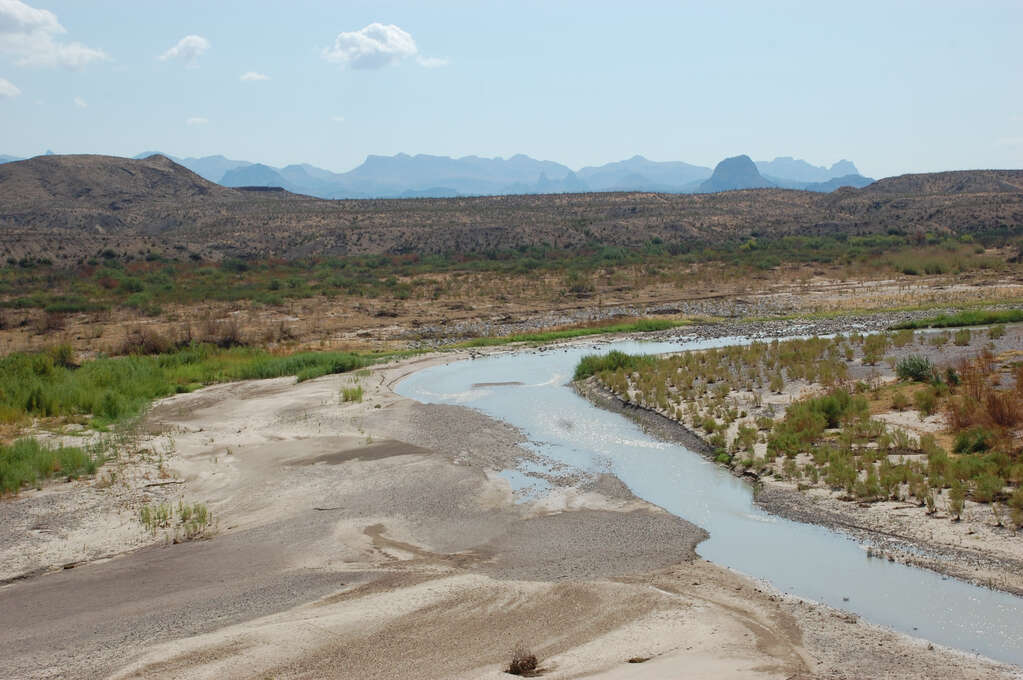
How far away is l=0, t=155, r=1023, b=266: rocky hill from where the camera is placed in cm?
7375

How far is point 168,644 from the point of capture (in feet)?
29.6

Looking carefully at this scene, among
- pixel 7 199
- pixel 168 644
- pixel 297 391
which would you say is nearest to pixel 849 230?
pixel 297 391

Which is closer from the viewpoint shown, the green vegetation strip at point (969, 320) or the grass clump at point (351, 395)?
the grass clump at point (351, 395)

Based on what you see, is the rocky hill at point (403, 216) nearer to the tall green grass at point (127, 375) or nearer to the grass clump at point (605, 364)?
the tall green grass at point (127, 375)

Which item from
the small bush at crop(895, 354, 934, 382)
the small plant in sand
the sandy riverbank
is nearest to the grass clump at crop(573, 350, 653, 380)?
the small bush at crop(895, 354, 934, 382)

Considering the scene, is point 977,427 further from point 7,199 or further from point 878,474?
point 7,199

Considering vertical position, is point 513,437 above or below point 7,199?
below

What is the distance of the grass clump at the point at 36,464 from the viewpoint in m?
14.7

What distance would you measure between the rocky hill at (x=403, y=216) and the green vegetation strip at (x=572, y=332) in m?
38.2

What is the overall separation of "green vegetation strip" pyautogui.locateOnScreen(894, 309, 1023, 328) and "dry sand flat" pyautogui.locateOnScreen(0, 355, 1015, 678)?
73.7ft

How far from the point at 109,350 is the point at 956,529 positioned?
2961 centimetres

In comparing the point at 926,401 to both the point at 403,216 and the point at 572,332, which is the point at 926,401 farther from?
the point at 403,216

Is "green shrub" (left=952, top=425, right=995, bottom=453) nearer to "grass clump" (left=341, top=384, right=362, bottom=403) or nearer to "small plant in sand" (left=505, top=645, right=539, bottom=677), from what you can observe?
A: "small plant in sand" (left=505, top=645, right=539, bottom=677)

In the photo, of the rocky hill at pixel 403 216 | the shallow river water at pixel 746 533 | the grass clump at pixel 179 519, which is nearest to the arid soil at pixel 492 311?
the shallow river water at pixel 746 533
